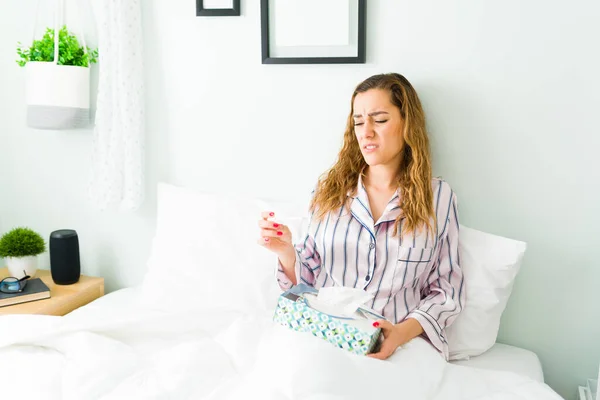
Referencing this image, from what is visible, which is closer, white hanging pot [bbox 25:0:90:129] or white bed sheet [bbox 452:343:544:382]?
white bed sheet [bbox 452:343:544:382]

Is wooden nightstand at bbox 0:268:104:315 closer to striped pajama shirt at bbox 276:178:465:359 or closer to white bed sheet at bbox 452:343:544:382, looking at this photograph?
striped pajama shirt at bbox 276:178:465:359

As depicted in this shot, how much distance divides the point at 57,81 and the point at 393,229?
1.18 m

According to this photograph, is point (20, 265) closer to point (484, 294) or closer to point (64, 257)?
point (64, 257)

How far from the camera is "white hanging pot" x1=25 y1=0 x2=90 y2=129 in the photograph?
1.86 m

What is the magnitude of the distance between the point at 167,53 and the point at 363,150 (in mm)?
784

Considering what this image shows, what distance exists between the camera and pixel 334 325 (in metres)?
1.35

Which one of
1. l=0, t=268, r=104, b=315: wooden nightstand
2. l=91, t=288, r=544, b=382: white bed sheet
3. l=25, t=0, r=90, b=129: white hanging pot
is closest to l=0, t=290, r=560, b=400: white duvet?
l=91, t=288, r=544, b=382: white bed sheet

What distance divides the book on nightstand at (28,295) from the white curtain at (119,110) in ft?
1.06

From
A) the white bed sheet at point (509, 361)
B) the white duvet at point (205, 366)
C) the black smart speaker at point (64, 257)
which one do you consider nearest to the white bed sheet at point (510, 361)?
the white bed sheet at point (509, 361)

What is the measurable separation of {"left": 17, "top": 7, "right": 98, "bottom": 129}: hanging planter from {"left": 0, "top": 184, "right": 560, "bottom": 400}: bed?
398 mm

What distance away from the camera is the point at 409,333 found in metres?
1.43

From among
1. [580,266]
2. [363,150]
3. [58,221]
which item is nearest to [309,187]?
[363,150]

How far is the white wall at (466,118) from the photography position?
1521 millimetres

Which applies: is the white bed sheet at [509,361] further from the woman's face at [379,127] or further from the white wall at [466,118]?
the woman's face at [379,127]
